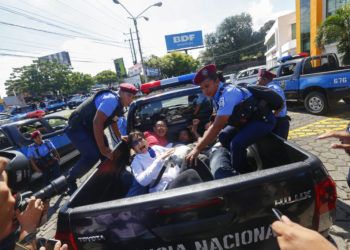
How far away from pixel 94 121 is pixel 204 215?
7.26 feet

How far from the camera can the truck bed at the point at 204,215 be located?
1.36 metres

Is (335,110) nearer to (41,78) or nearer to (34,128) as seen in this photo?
(34,128)

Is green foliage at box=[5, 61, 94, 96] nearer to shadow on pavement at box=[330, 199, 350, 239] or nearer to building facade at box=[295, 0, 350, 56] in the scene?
building facade at box=[295, 0, 350, 56]

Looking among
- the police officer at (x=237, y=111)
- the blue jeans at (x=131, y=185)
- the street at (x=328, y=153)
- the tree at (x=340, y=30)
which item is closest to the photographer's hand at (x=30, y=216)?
the blue jeans at (x=131, y=185)

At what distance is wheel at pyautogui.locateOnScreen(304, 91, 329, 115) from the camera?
699 cm

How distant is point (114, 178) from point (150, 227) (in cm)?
143

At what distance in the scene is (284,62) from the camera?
28.5 feet

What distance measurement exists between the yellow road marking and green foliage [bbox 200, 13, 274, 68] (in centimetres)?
5299

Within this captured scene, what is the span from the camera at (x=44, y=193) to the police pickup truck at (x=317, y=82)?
7.35 metres

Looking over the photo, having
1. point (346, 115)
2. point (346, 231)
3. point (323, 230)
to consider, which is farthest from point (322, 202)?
point (346, 115)

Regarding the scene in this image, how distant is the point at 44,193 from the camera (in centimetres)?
156

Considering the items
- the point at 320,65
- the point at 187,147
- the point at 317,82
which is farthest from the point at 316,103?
the point at 187,147

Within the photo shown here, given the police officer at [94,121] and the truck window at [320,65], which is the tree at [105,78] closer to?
the truck window at [320,65]

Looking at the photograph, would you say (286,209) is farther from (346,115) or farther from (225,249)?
(346,115)
